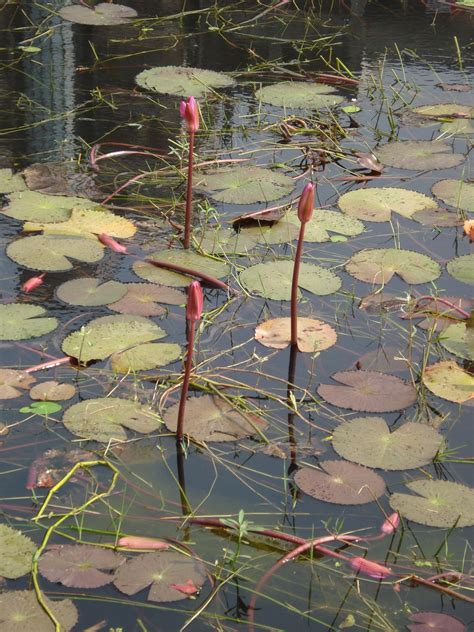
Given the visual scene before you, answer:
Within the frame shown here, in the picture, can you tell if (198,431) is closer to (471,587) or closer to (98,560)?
(98,560)

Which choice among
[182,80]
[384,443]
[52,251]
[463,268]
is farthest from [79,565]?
[182,80]

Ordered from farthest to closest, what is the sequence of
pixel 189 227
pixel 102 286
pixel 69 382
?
pixel 189 227 < pixel 102 286 < pixel 69 382

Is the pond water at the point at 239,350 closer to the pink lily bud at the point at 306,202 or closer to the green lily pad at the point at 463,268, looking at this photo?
the green lily pad at the point at 463,268

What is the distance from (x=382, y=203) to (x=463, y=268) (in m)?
0.44

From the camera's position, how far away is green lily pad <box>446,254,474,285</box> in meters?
2.58

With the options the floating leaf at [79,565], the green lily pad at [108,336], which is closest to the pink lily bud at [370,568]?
the floating leaf at [79,565]

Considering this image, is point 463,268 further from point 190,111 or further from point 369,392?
point 190,111

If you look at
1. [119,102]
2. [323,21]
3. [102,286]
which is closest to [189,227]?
[102,286]

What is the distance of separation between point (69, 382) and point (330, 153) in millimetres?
1502

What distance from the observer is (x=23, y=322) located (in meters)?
2.33

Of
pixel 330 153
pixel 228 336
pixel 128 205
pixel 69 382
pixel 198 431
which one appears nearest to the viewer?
pixel 198 431

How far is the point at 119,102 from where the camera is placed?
3.70 m

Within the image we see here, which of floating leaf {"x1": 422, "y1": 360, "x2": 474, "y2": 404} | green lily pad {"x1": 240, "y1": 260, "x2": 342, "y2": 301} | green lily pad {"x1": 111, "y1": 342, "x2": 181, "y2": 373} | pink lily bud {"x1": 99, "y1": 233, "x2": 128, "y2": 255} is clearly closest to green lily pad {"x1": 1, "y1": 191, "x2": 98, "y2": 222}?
pink lily bud {"x1": 99, "y1": 233, "x2": 128, "y2": 255}

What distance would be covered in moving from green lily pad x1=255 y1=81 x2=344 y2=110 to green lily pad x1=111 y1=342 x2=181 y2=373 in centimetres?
163
